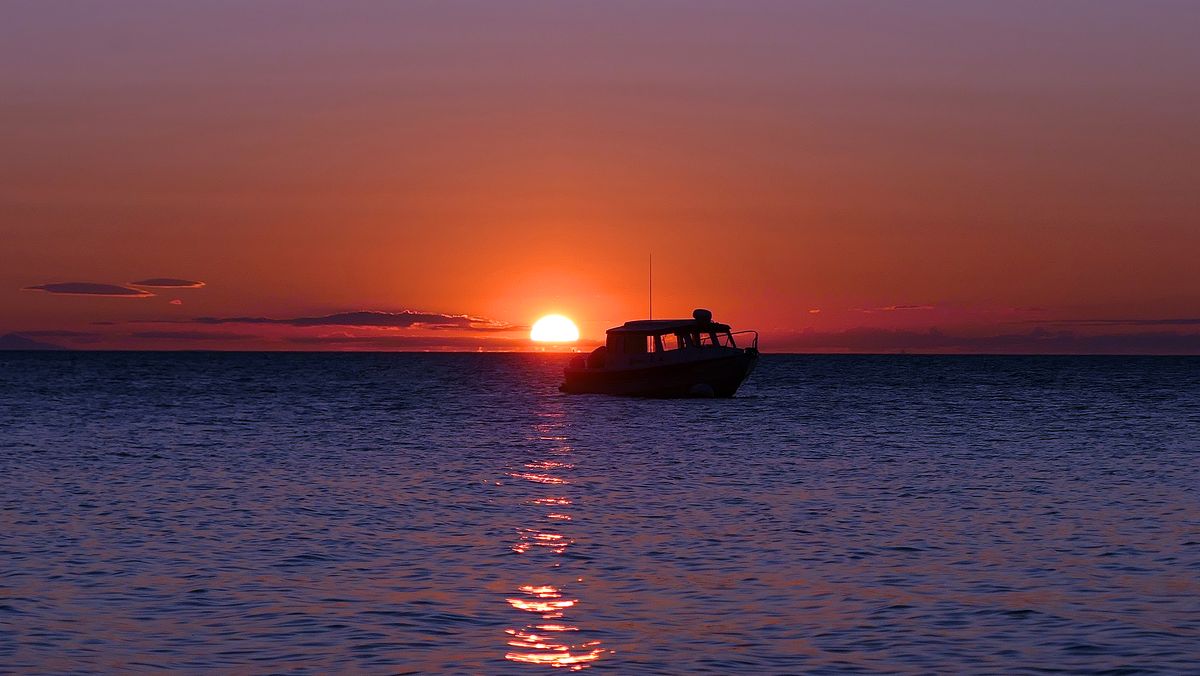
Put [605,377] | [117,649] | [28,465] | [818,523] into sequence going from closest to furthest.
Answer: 1. [117,649]
2. [818,523]
3. [28,465]
4. [605,377]

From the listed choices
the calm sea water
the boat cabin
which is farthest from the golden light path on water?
the boat cabin

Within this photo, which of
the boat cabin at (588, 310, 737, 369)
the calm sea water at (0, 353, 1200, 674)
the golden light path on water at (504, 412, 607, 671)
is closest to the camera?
the golden light path on water at (504, 412, 607, 671)

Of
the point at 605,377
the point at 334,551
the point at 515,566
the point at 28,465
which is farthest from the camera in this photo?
the point at 605,377

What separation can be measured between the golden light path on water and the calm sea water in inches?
2.0

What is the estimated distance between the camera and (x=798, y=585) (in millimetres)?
16250

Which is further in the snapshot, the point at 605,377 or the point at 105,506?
the point at 605,377

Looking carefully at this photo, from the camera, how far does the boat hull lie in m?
69.4

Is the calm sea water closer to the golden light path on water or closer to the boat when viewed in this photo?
the golden light path on water

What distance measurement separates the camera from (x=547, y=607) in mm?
14930

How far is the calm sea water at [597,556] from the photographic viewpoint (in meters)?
12.9

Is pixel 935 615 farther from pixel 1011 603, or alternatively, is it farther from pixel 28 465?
pixel 28 465

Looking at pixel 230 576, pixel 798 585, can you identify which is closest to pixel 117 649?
pixel 230 576

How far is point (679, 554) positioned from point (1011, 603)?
16.9ft

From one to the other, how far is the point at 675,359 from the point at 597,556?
167 ft
